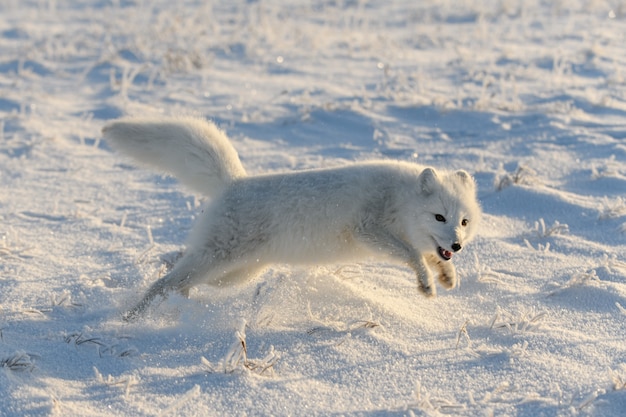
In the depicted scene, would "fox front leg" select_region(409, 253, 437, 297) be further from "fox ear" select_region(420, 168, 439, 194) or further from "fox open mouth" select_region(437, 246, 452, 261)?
"fox ear" select_region(420, 168, 439, 194)

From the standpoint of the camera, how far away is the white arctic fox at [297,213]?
13.3ft

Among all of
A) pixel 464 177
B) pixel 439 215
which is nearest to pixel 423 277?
pixel 439 215

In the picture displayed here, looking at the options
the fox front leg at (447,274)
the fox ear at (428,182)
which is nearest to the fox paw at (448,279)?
the fox front leg at (447,274)

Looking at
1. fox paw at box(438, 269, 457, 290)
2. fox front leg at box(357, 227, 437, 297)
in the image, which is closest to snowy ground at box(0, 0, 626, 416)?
fox paw at box(438, 269, 457, 290)

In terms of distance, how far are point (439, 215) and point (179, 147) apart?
151 cm

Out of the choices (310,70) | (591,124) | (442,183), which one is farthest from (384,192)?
(310,70)

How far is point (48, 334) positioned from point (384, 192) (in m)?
1.91

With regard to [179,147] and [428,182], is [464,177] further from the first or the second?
[179,147]

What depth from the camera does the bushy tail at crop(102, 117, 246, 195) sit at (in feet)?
14.0

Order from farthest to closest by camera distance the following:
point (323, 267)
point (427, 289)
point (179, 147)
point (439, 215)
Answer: point (323, 267) < point (179, 147) < point (439, 215) < point (427, 289)

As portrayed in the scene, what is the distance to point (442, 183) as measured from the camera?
4172mm

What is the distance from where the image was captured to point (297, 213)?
4.11m

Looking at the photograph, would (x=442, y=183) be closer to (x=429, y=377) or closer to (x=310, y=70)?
(x=429, y=377)

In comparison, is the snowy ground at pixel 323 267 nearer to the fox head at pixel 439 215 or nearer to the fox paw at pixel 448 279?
the fox paw at pixel 448 279
